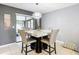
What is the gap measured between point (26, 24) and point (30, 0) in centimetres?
358

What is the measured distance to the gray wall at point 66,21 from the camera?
2.87 metres

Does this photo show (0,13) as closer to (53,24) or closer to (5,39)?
(5,39)

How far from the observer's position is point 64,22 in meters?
3.42

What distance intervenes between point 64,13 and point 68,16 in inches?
10.7

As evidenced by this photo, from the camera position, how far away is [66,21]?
3.31m

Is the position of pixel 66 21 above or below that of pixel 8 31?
above

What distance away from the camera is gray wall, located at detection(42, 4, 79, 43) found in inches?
113

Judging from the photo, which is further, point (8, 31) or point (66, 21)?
point (66, 21)

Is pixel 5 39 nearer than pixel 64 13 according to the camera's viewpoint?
Yes

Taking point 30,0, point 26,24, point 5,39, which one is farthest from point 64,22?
point 30,0
